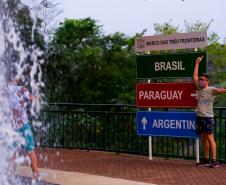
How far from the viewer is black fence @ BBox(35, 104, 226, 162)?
12.4 meters

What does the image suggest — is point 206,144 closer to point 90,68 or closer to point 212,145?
point 212,145

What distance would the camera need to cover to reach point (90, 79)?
72.5 ft

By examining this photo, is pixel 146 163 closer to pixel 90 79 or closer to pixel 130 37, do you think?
pixel 90 79

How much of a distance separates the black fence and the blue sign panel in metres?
0.63

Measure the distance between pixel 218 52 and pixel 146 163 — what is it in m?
19.2

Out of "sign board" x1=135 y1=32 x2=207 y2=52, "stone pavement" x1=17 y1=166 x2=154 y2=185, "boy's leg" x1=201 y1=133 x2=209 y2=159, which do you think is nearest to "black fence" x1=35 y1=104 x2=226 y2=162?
"boy's leg" x1=201 y1=133 x2=209 y2=159

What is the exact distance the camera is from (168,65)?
11.7m

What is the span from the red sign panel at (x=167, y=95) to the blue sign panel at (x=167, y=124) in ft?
0.58

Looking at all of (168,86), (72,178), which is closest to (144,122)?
(168,86)

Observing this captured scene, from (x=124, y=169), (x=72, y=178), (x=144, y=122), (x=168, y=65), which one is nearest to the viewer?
(x=72, y=178)

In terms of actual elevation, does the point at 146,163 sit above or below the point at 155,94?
below

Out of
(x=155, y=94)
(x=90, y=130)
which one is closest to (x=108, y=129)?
(x=90, y=130)

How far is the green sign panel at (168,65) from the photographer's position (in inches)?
448

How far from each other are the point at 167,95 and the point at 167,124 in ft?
1.88
